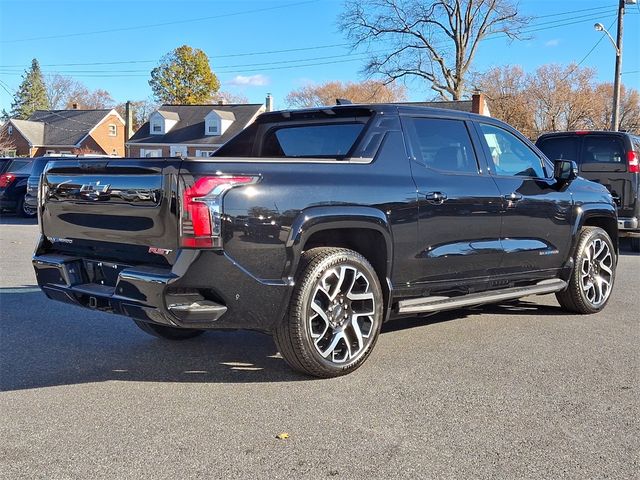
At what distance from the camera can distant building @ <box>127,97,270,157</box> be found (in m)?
46.8

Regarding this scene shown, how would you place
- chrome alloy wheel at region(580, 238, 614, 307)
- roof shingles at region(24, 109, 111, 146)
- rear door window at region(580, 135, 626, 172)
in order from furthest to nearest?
roof shingles at region(24, 109, 111, 146) < rear door window at region(580, 135, 626, 172) < chrome alloy wheel at region(580, 238, 614, 307)

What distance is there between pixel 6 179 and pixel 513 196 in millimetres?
17027

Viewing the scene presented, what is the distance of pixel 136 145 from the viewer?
49.2 metres

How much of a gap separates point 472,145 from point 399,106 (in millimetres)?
824

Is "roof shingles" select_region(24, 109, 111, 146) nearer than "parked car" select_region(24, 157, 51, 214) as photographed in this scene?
No

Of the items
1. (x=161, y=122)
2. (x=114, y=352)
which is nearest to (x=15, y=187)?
(x=114, y=352)

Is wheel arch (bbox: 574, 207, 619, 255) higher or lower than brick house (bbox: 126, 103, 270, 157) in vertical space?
lower

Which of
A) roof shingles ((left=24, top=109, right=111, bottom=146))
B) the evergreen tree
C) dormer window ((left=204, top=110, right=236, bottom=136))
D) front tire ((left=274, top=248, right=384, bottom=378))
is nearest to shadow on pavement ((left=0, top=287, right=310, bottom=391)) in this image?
front tire ((left=274, top=248, right=384, bottom=378))

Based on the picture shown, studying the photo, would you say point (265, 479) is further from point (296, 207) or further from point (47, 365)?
point (47, 365)

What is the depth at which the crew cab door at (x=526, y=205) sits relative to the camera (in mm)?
5500

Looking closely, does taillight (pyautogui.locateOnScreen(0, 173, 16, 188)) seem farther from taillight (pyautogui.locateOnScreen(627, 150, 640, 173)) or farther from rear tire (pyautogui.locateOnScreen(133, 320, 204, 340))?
taillight (pyautogui.locateOnScreen(627, 150, 640, 173))

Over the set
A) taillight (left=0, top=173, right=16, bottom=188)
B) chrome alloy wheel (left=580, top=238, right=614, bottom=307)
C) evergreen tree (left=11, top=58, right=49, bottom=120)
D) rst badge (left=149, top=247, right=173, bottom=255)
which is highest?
evergreen tree (left=11, top=58, right=49, bottom=120)

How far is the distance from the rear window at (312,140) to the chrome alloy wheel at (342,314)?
1115 millimetres

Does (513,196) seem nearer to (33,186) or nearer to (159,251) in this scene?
(159,251)
